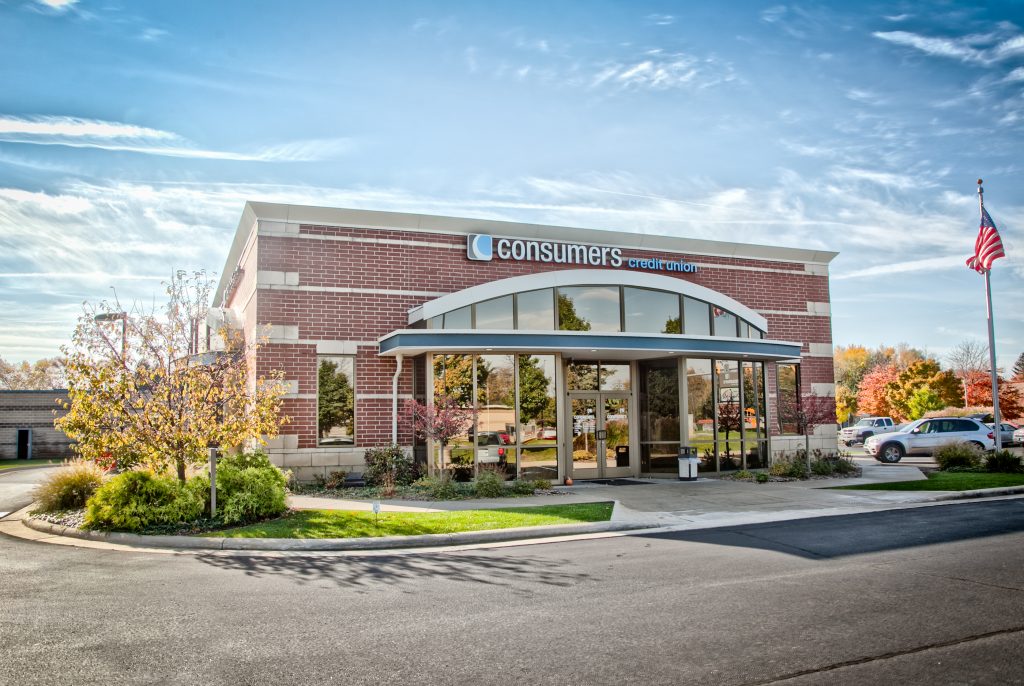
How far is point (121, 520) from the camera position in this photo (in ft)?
38.3

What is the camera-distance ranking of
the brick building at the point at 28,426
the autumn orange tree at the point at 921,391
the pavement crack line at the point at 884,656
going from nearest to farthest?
the pavement crack line at the point at 884,656 < the brick building at the point at 28,426 < the autumn orange tree at the point at 921,391

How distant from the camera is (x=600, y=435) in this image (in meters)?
19.9

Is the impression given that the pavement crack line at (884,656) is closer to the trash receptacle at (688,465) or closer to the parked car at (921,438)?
the trash receptacle at (688,465)

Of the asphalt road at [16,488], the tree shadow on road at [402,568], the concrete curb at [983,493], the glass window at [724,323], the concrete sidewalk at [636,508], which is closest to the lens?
the tree shadow on road at [402,568]

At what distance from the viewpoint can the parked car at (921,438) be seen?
27.2 m

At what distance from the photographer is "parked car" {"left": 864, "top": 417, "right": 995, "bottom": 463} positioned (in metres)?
27.2

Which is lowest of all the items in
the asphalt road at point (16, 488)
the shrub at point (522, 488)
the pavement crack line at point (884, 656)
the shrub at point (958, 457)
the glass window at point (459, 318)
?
the asphalt road at point (16, 488)

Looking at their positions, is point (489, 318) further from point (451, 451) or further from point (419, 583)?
point (419, 583)

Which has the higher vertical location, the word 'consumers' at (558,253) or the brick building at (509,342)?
the word 'consumers' at (558,253)

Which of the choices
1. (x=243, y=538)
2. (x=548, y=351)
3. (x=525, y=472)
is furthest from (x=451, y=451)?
(x=243, y=538)

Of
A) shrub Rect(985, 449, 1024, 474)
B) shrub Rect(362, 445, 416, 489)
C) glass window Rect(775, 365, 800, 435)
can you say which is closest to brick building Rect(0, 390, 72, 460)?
shrub Rect(362, 445, 416, 489)

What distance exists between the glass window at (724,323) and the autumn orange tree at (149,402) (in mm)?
13156

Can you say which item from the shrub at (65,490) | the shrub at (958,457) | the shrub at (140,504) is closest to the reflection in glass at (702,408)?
the shrub at (958,457)

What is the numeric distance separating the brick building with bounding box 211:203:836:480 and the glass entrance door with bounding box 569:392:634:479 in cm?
4
